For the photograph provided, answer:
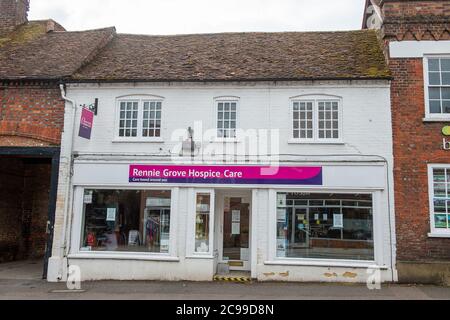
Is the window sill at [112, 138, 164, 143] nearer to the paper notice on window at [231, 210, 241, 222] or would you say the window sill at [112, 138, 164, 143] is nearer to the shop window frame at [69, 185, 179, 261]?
the shop window frame at [69, 185, 179, 261]

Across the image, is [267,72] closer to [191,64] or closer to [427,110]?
[191,64]

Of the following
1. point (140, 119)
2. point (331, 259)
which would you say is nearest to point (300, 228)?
point (331, 259)

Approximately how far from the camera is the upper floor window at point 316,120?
1228 centimetres

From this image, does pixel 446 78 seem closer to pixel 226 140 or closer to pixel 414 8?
pixel 414 8

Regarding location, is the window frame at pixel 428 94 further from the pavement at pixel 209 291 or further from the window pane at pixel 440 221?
the pavement at pixel 209 291

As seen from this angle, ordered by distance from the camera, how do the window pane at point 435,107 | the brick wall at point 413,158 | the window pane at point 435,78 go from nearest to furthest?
1. the brick wall at point 413,158
2. the window pane at point 435,107
3. the window pane at point 435,78

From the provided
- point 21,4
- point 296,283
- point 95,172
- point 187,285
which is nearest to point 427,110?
point 296,283

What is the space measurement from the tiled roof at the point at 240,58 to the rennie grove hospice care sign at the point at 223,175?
269 cm

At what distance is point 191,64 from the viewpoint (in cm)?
1382

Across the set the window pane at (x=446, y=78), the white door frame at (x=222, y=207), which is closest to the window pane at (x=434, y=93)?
the window pane at (x=446, y=78)

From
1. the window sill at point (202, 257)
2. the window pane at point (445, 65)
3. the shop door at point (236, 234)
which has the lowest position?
the window sill at point (202, 257)

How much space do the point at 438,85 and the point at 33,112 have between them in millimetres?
12245

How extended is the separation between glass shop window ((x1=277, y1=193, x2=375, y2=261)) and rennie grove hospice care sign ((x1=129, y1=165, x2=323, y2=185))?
0.51 m

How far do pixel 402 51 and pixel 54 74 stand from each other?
10.7 m
